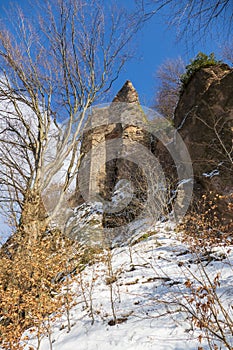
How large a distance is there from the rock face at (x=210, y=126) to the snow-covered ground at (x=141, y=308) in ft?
8.75

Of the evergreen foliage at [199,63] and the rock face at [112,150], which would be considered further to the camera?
the rock face at [112,150]

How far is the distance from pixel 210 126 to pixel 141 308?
659 centimetres

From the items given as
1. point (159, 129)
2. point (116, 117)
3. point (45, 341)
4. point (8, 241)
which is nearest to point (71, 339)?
point (45, 341)

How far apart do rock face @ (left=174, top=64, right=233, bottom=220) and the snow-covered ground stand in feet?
8.75

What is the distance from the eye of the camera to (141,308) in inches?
150

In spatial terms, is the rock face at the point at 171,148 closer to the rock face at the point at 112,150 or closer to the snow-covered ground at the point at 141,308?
the rock face at the point at 112,150

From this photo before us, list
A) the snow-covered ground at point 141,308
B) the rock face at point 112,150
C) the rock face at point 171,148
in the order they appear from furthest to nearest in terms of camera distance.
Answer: the rock face at point 112,150 < the rock face at point 171,148 < the snow-covered ground at point 141,308

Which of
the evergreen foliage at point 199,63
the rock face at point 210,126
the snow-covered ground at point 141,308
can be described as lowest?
the snow-covered ground at point 141,308

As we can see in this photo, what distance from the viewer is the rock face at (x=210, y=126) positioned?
759 cm

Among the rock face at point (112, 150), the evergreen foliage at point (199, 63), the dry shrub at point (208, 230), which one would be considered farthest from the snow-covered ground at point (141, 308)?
the evergreen foliage at point (199, 63)

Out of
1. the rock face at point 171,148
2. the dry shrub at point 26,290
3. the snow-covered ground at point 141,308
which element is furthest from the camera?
the rock face at point 171,148

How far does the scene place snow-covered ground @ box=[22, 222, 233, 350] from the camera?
9.68 ft

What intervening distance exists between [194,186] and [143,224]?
2.21 m

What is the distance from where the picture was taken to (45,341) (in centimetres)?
393
